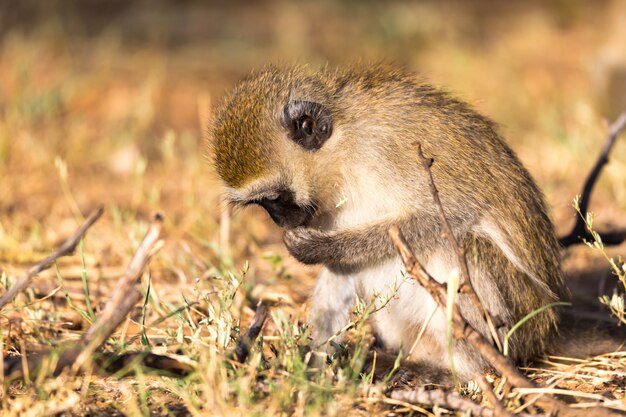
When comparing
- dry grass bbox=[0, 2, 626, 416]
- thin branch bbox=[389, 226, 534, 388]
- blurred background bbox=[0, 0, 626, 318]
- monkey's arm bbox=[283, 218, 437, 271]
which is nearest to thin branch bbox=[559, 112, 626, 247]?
blurred background bbox=[0, 0, 626, 318]

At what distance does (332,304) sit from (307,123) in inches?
34.8

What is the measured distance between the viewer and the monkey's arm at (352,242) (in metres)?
3.64

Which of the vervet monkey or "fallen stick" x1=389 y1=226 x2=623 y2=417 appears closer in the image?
"fallen stick" x1=389 y1=226 x2=623 y2=417

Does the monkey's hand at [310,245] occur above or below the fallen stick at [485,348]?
above

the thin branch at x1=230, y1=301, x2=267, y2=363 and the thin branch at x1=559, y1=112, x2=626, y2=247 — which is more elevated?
the thin branch at x1=559, y1=112, x2=626, y2=247

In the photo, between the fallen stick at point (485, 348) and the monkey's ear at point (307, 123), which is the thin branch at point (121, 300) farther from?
the monkey's ear at point (307, 123)

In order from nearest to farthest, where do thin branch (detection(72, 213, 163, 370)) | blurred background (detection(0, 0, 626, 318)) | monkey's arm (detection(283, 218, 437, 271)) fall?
thin branch (detection(72, 213, 163, 370)) < monkey's arm (detection(283, 218, 437, 271)) < blurred background (detection(0, 0, 626, 318))

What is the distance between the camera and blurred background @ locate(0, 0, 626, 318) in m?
5.42

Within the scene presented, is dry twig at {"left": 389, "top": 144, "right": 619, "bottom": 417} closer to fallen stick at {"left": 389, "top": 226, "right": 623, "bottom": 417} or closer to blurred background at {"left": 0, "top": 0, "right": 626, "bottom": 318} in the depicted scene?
fallen stick at {"left": 389, "top": 226, "right": 623, "bottom": 417}

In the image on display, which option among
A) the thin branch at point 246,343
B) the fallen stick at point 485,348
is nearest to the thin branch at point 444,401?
the fallen stick at point 485,348

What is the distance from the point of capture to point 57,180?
253 inches

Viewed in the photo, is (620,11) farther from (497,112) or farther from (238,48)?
(238,48)

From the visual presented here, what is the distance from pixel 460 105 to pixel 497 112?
4.42m

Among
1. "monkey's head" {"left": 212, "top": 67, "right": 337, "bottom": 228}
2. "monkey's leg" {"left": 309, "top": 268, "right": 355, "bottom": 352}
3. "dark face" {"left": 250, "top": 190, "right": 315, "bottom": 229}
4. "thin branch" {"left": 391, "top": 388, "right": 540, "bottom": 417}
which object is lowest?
"thin branch" {"left": 391, "top": 388, "right": 540, "bottom": 417}
